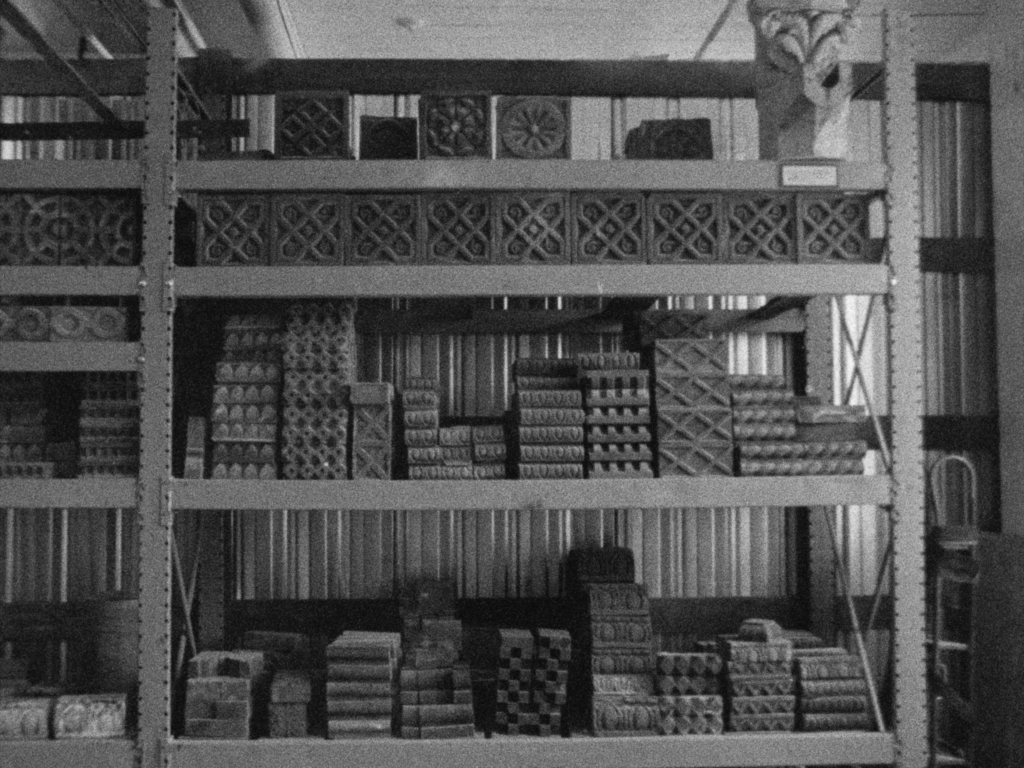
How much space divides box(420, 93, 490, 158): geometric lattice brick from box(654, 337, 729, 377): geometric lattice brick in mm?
1507

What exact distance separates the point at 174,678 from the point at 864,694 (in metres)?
4.08

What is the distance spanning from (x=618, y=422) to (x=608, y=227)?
109cm

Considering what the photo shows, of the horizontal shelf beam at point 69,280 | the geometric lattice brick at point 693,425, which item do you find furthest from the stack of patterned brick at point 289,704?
the geometric lattice brick at point 693,425

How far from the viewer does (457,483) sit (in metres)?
4.75

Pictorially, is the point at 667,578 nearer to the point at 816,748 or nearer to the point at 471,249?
the point at 816,748

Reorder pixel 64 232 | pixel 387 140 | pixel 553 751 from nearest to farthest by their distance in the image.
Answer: pixel 553 751
pixel 64 232
pixel 387 140

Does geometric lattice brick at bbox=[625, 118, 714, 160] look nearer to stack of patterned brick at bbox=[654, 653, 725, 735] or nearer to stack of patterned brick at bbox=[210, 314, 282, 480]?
stack of patterned brick at bbox=[210, 314, 282, 480]

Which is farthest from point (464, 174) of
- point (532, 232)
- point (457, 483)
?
point (457, 483)

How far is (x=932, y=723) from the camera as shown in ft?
18.4

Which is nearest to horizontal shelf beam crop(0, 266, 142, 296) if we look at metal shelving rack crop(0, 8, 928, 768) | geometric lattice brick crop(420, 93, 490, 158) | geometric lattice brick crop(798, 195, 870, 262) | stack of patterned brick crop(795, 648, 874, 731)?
metal shelving rack crop(0, 8, 928, 768)

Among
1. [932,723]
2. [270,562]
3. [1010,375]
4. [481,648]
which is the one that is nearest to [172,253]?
[270,562]

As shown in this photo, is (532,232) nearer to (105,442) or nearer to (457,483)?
(457,483)

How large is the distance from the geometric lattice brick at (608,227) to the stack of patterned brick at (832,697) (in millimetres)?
2467

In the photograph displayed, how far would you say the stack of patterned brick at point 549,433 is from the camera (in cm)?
492
